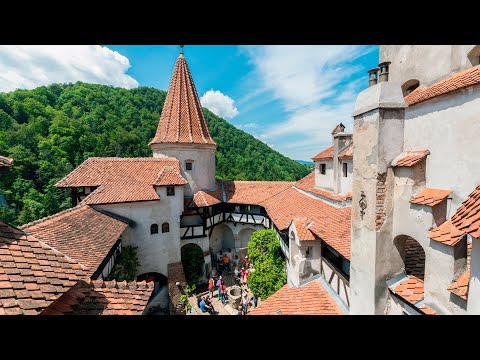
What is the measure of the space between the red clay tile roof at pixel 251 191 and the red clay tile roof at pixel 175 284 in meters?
6.15

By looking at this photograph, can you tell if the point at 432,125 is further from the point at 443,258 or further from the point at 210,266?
the point at 210,266

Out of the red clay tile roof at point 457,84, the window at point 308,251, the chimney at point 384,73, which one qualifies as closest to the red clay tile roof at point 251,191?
the window at point 308,251

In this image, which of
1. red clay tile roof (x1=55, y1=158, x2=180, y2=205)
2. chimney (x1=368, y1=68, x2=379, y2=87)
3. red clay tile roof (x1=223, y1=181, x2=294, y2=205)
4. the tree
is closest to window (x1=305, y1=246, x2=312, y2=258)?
the tree

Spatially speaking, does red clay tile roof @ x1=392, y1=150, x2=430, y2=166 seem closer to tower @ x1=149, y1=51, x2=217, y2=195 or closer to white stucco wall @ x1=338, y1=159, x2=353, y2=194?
white stucco wall @ x1=338, y1=159, x2=353, y2=194

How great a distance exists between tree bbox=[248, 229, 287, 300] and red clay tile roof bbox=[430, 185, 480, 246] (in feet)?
26.1

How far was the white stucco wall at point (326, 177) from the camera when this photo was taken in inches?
490

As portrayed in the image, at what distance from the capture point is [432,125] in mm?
4445

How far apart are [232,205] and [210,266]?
4.97 m

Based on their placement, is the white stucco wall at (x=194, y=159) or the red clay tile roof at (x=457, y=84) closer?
the red clay tile roof at (x=457, y=84)

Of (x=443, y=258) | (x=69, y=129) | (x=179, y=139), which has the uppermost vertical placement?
(x=69, y=129)

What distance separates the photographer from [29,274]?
3.31 meters

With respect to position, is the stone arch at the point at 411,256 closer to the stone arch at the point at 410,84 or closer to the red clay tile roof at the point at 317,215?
the red clay tile roof at the point at 317,215

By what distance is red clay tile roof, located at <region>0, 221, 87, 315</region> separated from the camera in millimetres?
2895
